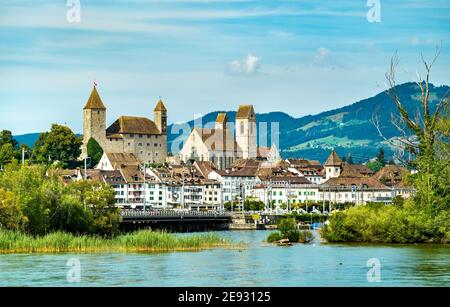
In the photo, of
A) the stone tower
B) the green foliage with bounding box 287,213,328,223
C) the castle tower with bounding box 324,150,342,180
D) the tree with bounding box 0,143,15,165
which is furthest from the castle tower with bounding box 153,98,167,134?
the green foliage with bounding box 287,213,328,223

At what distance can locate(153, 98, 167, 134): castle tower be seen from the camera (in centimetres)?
16712

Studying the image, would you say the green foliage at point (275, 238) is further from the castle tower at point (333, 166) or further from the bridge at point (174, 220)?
the castle tower at point (333, 166)

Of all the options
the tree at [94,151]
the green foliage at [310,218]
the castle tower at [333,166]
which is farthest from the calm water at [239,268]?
the castle tower at [333,166]

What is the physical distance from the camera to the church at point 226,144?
172m

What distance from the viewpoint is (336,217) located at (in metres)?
62.4

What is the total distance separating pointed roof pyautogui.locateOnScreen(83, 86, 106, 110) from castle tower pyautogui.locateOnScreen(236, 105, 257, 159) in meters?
30.0

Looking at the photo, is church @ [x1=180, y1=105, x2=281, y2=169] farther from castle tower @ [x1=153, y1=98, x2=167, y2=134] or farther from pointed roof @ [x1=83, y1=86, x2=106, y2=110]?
pointed roof @ [x1=83, y1=86, x2=106, y2=110]

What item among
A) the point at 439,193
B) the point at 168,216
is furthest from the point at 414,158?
the point at 168,216

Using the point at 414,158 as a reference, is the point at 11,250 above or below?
below

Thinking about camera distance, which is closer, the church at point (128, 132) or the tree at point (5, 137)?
the tree at point (5, 137)

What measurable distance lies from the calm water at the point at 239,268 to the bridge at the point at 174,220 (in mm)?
31503
